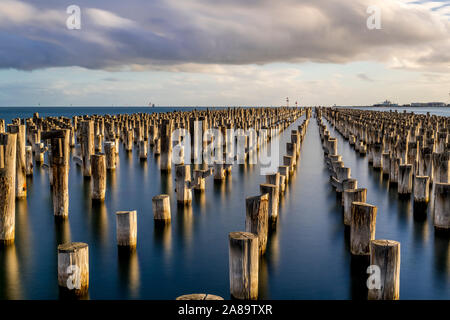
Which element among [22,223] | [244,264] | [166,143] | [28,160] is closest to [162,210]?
[22,223]

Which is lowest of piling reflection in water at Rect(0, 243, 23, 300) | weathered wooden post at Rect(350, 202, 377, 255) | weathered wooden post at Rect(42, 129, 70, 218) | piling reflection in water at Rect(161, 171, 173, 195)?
piling reflection in water at Rect(0, 243, 23, 300)

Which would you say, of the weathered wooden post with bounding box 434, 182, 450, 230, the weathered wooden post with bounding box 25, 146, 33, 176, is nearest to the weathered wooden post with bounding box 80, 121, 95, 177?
the weathered wooden post with bounding box 25, 146, 33, 176

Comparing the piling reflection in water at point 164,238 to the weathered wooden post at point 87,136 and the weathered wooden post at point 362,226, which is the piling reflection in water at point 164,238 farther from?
the weathered wooden post at point 87,136

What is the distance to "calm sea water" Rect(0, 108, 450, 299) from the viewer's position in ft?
20.0

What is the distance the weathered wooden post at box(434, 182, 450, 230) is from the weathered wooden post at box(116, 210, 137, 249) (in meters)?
5.35

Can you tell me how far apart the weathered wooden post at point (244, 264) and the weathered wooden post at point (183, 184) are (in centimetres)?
449

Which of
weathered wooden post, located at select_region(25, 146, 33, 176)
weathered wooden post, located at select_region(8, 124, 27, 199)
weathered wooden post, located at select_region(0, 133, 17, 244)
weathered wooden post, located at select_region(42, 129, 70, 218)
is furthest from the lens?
weathered wooden post, located at select_region(25, 146, 33, 176)

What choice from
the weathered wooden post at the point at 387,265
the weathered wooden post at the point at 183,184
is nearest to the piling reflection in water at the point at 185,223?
the weathered wooden post at the point at 183,184

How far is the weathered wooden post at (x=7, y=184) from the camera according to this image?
6738mm

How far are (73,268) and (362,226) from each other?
4.11 metres

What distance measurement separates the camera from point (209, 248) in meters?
7.76

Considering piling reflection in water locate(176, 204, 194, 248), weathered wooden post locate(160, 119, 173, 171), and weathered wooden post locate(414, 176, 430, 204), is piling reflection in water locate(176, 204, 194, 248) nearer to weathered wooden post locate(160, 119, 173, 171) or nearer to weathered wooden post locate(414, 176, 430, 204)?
weathered wooden post locate(160, 119, 173, 171)

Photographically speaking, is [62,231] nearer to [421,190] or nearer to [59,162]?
[59,162]
